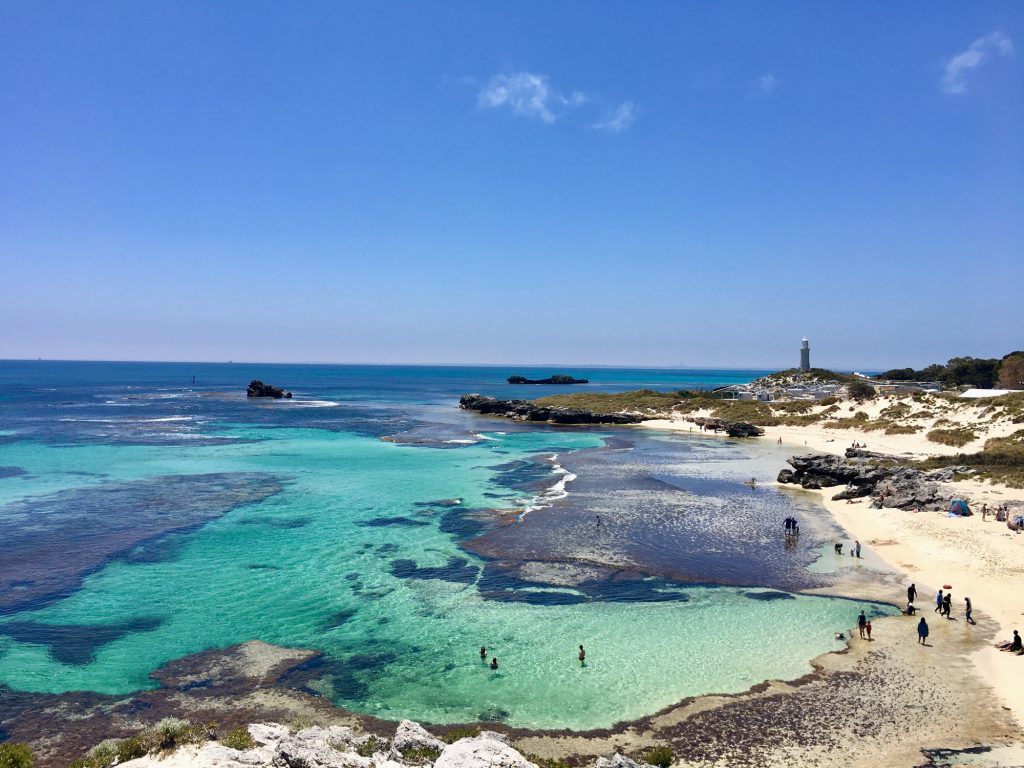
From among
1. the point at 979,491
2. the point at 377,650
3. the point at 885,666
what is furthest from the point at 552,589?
the point at 979,491

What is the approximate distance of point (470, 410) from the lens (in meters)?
118

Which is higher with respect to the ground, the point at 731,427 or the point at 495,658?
the point at 731,427

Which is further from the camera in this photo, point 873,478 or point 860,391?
point 860,391

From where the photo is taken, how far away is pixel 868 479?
45000 mm

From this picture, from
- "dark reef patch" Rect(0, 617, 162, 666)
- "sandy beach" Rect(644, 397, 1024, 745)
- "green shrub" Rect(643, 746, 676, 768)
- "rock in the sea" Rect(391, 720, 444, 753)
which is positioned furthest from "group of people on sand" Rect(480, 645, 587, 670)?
"dark reef patch" Rect(0, 617, 162, 666)

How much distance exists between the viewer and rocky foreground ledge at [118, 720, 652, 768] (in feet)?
35.5

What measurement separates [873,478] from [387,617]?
1519 inches

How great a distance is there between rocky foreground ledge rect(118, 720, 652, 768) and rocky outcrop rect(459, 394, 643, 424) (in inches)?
3389

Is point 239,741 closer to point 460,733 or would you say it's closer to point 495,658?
point 460,733

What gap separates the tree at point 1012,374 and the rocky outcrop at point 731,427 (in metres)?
41.9

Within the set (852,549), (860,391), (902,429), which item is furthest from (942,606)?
(860,391)

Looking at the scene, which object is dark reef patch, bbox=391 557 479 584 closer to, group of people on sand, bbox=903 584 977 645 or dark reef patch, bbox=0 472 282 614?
dark reef patch, bbox=0 472 282 614

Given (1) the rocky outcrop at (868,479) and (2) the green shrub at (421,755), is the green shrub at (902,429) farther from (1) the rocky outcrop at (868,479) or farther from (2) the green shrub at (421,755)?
(2) the green shrub at (421,755)

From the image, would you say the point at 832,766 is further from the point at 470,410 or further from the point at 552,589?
the point at 470,410
